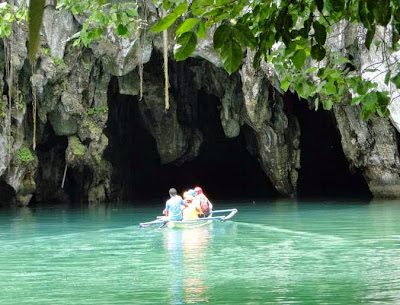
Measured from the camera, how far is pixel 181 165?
34.0 metres

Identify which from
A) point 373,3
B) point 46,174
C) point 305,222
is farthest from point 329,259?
point 46,174

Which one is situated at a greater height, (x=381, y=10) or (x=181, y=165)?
(x=181, y=165)

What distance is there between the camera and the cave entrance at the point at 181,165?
29766 mm

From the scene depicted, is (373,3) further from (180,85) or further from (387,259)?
(180,85)

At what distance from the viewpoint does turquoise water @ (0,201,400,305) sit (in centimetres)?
758

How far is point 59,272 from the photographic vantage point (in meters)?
9.57

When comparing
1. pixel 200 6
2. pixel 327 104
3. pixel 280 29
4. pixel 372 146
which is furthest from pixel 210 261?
pixel 372 146

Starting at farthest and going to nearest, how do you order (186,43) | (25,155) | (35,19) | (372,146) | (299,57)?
(25,155) → (372,146) → (299,57) → (186,43) → (35,19)

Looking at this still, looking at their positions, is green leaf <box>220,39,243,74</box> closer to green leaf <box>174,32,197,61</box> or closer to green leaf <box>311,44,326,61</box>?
green leaf <box>174,32,197,61</box>

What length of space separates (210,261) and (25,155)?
49.3 feet

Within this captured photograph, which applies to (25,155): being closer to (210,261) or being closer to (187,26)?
(210,261)

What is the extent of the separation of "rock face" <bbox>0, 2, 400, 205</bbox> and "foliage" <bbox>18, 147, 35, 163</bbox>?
37 mm

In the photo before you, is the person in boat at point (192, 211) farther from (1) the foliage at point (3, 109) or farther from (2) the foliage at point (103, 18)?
(2) the foliage at point (103, 18)

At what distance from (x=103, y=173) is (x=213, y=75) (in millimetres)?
6224
